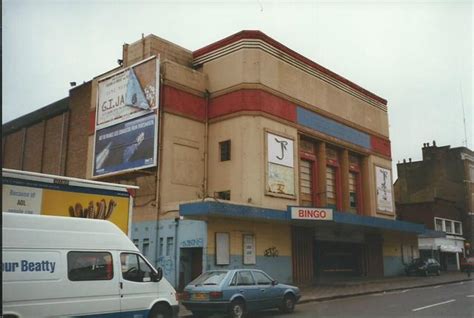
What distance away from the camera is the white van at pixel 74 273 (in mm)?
9047

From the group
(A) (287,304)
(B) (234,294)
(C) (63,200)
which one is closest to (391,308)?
(A) (287,304)

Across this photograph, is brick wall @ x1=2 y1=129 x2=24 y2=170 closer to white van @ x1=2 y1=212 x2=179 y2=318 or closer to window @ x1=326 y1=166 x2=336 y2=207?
window @ x1=326 y1=166 x2=336 y2=207

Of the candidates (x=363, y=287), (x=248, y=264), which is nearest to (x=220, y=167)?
(x=248, y=264)

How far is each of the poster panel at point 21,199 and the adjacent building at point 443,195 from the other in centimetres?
4175

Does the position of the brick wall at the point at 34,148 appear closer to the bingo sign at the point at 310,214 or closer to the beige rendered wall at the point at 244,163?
the beige rendered wall at the point at 244,163

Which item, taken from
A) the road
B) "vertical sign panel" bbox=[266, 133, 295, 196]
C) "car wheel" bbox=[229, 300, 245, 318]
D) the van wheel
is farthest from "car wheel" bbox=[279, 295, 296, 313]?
"vertical sign panel" bbox=[266, 133, 295, 196]

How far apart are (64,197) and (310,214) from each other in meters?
14.5

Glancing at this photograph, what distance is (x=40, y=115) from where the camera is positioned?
38438 millimetres

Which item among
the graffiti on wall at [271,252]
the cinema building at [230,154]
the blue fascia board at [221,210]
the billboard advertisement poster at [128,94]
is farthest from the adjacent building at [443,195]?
the billboard advertisement poster at [128,94]

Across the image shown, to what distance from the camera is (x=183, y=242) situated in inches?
910

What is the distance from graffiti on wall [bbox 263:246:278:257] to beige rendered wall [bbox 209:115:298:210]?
2169mm

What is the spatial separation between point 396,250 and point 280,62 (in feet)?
60.5

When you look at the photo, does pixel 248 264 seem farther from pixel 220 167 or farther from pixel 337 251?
pixel 337 251

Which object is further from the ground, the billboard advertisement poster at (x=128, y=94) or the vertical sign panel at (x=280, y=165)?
the billboard advertisement poster at (x=128, y=94)
